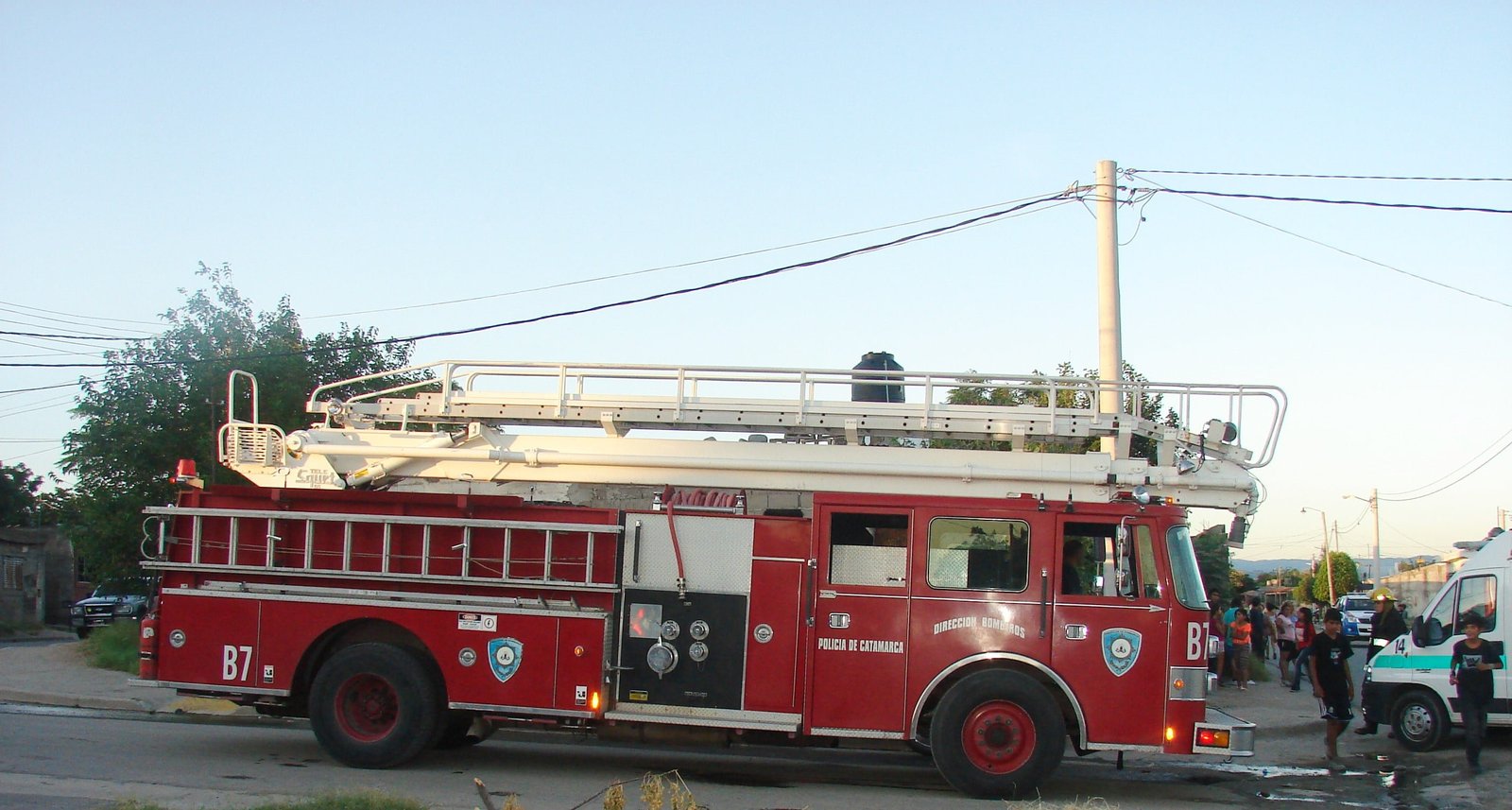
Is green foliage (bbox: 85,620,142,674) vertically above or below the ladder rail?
below

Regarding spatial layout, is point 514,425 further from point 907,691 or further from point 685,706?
point 907,691

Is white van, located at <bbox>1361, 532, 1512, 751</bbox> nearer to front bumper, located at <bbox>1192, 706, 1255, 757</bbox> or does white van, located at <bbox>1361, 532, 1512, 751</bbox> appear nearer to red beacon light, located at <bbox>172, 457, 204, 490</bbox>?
front bumper, located at <bbox>1192, 706, 1255, 757</bbox>

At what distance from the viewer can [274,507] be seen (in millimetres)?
10320

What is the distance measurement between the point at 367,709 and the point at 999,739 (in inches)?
205

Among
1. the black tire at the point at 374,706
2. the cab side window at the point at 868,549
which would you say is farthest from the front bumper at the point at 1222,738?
the black tire at the point at 374,706

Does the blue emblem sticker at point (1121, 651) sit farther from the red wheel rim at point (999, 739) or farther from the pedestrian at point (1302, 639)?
the pedestrian at point (1302, 639)

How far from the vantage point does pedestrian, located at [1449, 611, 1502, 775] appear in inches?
455

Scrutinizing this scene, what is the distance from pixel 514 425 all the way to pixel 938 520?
4006 mm

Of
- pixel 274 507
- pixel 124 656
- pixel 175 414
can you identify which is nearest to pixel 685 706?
pixel 274 507

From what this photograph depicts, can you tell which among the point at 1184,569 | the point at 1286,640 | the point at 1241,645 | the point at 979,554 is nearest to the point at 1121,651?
the point at 1184,569

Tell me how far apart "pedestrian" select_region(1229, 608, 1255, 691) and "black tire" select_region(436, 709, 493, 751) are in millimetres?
13613

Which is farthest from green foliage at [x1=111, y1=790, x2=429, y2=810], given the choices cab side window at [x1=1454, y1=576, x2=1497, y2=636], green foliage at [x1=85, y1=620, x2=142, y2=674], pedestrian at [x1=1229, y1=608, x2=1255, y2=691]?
pedestrian at [x1=1229, y1=608, x2=1255, y2=691]

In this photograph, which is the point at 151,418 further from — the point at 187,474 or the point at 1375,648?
the point at 1375,648

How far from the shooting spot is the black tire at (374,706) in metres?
9.98
